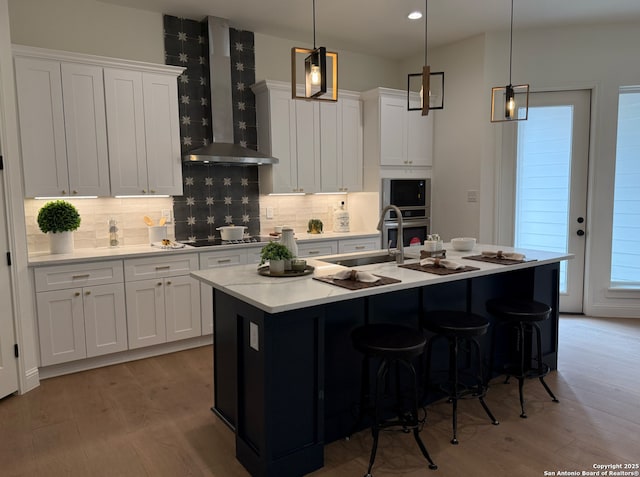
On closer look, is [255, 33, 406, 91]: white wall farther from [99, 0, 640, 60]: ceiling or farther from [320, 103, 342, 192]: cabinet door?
[320, 103, 342, 192]: cabinet door

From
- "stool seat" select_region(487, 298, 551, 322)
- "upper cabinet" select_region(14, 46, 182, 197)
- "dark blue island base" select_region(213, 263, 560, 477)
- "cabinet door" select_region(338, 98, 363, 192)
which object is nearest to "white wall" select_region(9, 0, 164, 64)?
"upper cabinet" select_region(14, 46, 182, 197)

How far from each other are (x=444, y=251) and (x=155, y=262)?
2.35 meters

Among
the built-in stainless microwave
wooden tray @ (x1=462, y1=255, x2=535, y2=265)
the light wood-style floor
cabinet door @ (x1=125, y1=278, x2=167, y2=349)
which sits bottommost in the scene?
the light wood-style floor

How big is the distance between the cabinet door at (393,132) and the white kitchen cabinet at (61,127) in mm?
2849

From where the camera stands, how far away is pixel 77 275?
3.52 m

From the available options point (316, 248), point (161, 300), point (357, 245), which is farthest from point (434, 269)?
point (161, 300)

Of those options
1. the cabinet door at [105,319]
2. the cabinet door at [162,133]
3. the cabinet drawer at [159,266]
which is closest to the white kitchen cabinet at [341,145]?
the cabinet door at [162,133]

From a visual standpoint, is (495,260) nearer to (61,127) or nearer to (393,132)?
(393,132)

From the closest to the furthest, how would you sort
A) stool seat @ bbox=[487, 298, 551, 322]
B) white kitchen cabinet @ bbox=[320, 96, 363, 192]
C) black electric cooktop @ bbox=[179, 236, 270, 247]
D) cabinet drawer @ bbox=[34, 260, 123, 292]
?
stool seat @ bbox=[487, 298, 551, 322] → cabinet drawer @ bbox=[34, 260, 123, 292] → black electric cooktop @ bbox=[179, 236, 270, 247] → white kitchen cabinet @ bbox=[320, 96, 363, 192]

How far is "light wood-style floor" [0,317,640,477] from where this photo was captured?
2.36m

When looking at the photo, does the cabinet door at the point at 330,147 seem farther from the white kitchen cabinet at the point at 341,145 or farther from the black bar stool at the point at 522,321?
the black bar stool at the point at 522,321

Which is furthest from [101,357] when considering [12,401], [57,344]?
[12,401]

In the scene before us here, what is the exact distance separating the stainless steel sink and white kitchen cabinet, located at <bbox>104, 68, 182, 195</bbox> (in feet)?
5.86

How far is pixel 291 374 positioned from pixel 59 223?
2492 millimetres
